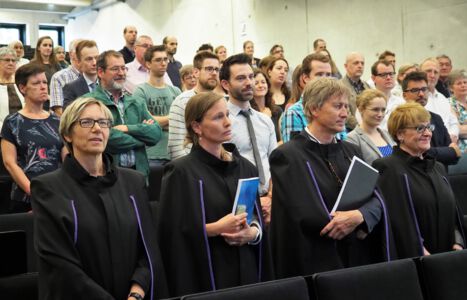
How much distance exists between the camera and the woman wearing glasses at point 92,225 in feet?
8.15

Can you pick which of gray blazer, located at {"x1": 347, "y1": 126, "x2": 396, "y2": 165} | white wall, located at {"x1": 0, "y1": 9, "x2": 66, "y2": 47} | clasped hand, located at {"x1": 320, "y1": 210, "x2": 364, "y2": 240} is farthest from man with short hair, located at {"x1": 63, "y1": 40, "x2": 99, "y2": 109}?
white wall, located at {"x1": 0, "y1": 9, "x2": 66, "y2": 47}

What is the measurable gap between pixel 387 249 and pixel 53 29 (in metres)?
15.5

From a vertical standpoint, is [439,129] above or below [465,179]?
above

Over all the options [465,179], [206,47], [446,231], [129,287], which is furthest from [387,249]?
[206,47]

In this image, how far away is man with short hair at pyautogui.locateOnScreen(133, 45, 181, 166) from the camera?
198 inches

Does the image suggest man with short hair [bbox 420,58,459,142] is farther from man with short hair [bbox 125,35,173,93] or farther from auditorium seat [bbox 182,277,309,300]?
auditorium seat [bbox 182,277,309,300]

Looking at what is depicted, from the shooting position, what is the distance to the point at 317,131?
3.23 meters

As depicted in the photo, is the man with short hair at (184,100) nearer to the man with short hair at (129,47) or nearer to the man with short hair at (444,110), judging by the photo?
the man with short hair at (444,110)

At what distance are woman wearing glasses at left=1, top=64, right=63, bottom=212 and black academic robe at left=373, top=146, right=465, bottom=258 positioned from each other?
190 centimetres

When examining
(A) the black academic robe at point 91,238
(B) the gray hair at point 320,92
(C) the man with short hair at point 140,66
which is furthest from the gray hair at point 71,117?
(C) the man with short hair at point 140,66

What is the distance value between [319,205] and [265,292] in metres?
0.78

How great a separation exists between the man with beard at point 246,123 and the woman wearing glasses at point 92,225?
1.20 metres

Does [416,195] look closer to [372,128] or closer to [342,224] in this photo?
[342,224]

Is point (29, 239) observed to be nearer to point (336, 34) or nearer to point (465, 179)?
point (465, 179)
